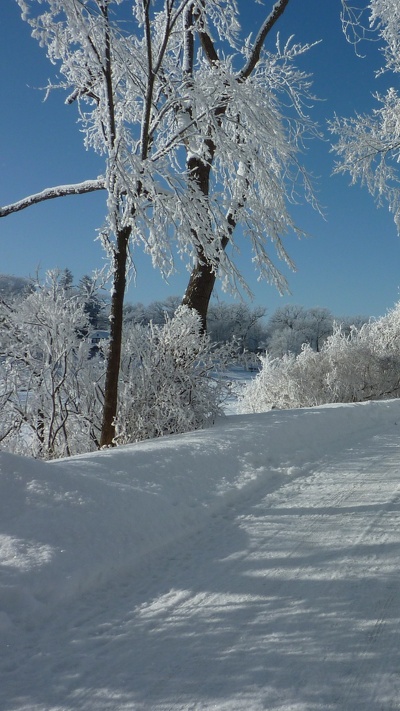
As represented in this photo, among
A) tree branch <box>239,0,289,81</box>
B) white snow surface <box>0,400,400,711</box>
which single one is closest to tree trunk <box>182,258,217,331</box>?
tree branch <box>239,0,289,81</box>

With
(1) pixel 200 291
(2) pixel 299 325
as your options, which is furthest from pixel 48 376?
(2) pixel 299 325

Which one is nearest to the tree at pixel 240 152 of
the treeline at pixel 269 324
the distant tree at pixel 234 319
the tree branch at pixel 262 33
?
the tree branch at pixel 262 33

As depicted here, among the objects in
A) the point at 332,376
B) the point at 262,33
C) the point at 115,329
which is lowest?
the point at 332,376

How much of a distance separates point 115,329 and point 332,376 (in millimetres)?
7620

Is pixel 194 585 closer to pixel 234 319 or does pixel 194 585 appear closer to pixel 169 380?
pixel 169 380

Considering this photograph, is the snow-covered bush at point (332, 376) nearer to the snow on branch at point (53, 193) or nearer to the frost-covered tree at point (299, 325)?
the snow on branch at point (53, 193)

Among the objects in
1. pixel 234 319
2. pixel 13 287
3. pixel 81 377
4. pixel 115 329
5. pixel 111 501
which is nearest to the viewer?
pixel 111 501

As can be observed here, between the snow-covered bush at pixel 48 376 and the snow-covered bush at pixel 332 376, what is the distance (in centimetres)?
644

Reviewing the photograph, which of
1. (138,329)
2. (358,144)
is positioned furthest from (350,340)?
(138,329)

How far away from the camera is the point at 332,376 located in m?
12.9

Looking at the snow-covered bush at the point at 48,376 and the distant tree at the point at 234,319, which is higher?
the distant tree at the point at 234,319

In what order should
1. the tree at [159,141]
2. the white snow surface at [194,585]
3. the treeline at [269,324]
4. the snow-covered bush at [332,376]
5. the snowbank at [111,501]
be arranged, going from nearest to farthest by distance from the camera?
the white snow surface at [194,585], the snowbank at [111,501], the tree at [159,141], the snow-covered bush at [332,376], the treeline at [269,324]

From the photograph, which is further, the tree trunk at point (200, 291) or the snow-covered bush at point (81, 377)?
the tree trunk at point (200, 291)

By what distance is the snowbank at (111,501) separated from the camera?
2945mm
